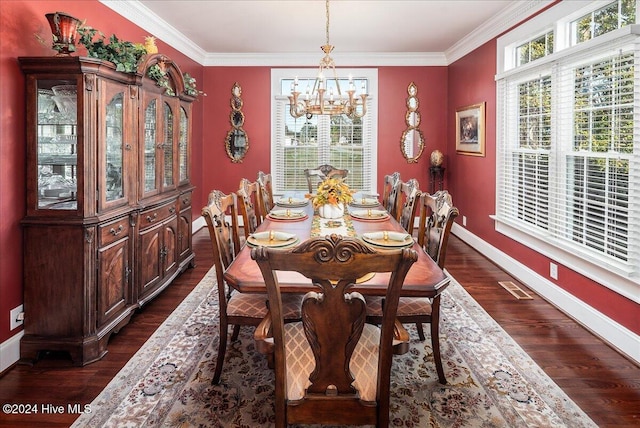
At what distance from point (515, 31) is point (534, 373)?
3.59m

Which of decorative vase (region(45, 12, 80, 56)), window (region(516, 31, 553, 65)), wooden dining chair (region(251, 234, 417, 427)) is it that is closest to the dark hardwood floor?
wooden dining chair (region(251, 234, 417, 427))

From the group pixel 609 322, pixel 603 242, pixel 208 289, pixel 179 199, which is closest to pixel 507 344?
pixel 609 322

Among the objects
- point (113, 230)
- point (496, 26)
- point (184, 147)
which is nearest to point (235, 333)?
point (113, 230)

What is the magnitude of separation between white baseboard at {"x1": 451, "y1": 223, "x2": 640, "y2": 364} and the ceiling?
8.45 feet

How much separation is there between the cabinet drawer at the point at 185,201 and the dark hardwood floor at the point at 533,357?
94 centimetres

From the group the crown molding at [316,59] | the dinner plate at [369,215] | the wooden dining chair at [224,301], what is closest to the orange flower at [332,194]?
the dinner plate at [369,215]

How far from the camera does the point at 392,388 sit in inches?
95.0

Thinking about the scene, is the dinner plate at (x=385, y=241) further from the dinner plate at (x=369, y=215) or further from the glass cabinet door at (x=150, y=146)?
the glass cabinet door at (x=150, y=146)

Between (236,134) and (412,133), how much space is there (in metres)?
2.91

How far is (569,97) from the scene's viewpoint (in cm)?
360

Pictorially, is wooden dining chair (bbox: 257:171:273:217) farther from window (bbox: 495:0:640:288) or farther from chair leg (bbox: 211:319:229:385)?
window (bbox: 495:0:640:288)

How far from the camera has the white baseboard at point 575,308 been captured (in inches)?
112

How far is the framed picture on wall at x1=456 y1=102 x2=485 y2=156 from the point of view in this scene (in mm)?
5562

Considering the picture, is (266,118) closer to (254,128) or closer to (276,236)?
(254,128)
